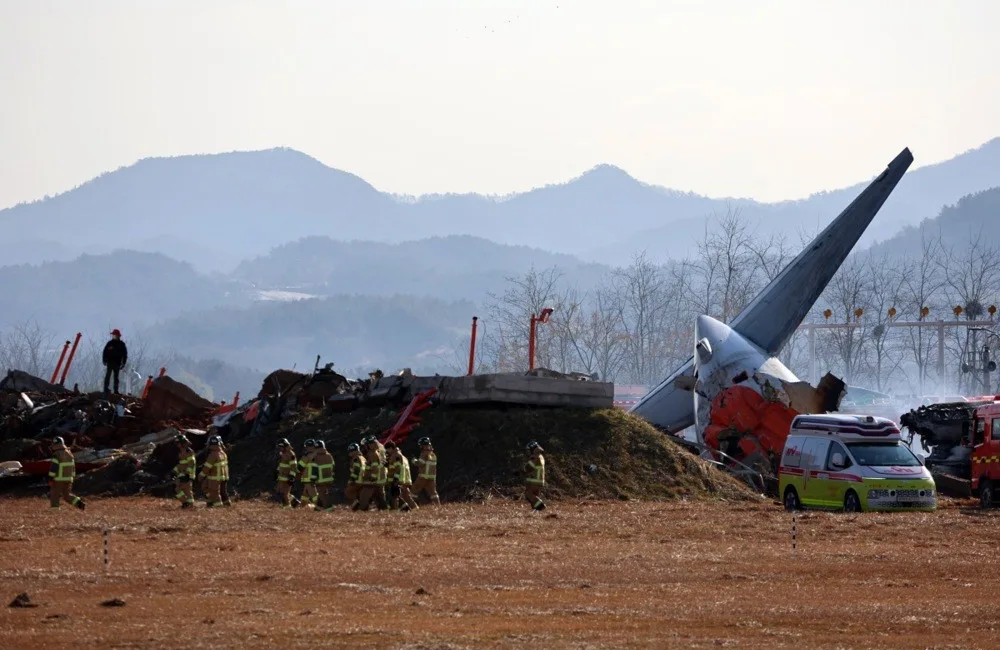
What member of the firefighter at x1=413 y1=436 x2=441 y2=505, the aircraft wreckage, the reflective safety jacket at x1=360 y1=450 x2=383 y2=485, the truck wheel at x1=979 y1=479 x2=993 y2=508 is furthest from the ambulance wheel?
the reflective safety jacket at x1=360 y1=450 x2=383 y2=485

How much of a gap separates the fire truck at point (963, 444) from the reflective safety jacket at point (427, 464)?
1272cm

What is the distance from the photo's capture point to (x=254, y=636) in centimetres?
1519

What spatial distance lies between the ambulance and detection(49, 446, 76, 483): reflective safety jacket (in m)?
15.8

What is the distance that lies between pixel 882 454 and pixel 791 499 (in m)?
2.49

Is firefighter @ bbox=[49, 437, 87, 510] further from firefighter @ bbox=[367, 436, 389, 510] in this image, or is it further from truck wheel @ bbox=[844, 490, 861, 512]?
truck wheel @ bbox=[844, 490, 861, 512]

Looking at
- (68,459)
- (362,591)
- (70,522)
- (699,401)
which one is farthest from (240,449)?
(362,591)

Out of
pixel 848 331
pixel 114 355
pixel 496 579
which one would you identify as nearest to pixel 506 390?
pixel 114 355

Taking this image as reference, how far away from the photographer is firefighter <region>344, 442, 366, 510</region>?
3175cm

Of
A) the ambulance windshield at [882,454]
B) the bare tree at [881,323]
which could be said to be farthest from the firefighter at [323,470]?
the bare tree at [881,323]

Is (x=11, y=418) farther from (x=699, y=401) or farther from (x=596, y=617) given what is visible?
(x=596, y=617)

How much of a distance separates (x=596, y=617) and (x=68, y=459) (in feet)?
59.8

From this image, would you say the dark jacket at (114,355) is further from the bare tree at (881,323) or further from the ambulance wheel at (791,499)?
A: the bare tree at (881,323)

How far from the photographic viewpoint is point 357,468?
104ft

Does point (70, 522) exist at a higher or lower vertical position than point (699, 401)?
lower
